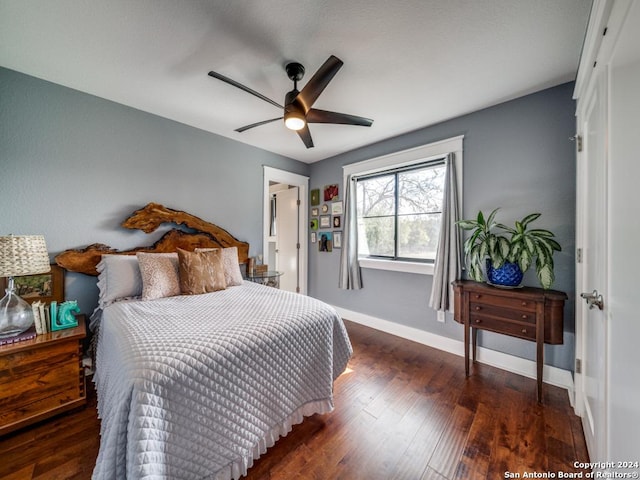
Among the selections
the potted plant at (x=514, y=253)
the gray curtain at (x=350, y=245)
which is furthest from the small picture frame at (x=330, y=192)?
the potted plant at (x=514, y=253)

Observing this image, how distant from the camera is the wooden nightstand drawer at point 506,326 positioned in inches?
75.1

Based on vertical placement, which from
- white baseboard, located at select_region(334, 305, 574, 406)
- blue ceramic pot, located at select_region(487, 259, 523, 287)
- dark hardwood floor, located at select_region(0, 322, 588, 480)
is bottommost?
dark hardwood floor, located at select_region(0, 322, 588, 480)

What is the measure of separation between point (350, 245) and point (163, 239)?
231cm

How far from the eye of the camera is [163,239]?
2658 mm

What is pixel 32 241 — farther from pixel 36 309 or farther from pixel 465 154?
pixel 465 154

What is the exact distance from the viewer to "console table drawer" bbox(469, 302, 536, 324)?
1.91m

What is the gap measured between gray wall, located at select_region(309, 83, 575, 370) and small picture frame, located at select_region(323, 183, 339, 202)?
1.05 metres

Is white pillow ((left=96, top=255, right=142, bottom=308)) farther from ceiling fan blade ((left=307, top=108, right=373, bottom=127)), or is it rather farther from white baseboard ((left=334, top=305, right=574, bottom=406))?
white baseboard ((left=334, top=305, right=574, bottom=406))

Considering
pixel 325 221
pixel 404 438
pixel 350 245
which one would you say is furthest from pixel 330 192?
pixel 404 438

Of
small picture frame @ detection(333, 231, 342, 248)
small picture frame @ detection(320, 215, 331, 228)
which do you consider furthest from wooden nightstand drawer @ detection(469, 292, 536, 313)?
small picture frame @ detection(320, 215, 331, 228)

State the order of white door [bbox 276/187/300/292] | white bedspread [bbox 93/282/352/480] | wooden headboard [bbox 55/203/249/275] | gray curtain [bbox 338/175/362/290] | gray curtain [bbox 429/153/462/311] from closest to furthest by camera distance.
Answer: white bedspread [bbox 93/282/352/480] < wooden headboard [bbox 55/203/249/275] < gray curtain [bbox 429/153/462/311] < gray curtain [bbox 338/175/362/290] < white door [bbox 276/187/300/292]

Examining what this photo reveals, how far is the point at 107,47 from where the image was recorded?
5.46 ft

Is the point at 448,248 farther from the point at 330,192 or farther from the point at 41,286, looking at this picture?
the point at 41,286

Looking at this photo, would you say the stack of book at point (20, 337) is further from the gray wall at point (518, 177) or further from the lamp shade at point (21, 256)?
the gray wall at point (518, 177)
